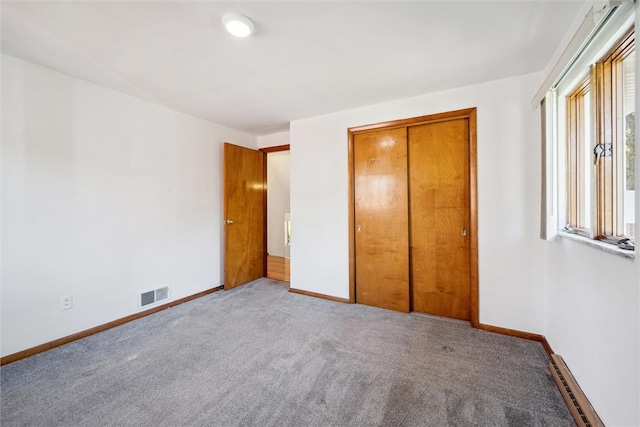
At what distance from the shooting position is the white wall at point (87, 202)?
6.33 ft

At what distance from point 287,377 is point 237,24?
2.28 metres

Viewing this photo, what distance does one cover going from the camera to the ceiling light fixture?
57.7 inches

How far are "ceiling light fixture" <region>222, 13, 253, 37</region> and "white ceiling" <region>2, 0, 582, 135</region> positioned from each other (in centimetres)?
3

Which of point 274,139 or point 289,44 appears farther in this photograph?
point 274,139

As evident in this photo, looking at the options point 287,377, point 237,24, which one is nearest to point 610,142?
point 237,24

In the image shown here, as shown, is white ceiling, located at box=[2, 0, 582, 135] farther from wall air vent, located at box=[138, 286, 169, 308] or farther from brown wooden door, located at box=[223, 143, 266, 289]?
wall air vent, located at box=[138, 286, 169, 308]

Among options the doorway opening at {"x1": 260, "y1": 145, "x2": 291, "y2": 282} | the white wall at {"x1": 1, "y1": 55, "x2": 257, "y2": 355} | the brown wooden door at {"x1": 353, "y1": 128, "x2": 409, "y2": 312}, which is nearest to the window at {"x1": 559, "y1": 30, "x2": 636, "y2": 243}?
the brown wooden door at {"x1": 353, "y1": 128, "x2": 409, "y2": 312}

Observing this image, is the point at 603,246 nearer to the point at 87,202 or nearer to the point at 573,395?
the point at 573,395

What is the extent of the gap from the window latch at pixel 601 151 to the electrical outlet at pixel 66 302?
155 inches

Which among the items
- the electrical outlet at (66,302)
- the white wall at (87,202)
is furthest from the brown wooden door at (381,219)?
the electrical outlet at (66,302)

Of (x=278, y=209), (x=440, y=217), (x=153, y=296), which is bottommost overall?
(x=153, y=296)

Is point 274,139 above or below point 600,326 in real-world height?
above

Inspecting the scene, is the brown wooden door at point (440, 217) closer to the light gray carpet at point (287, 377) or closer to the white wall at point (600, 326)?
the light gray carpet at point (287, 377)

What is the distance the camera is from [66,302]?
216 centimetres
